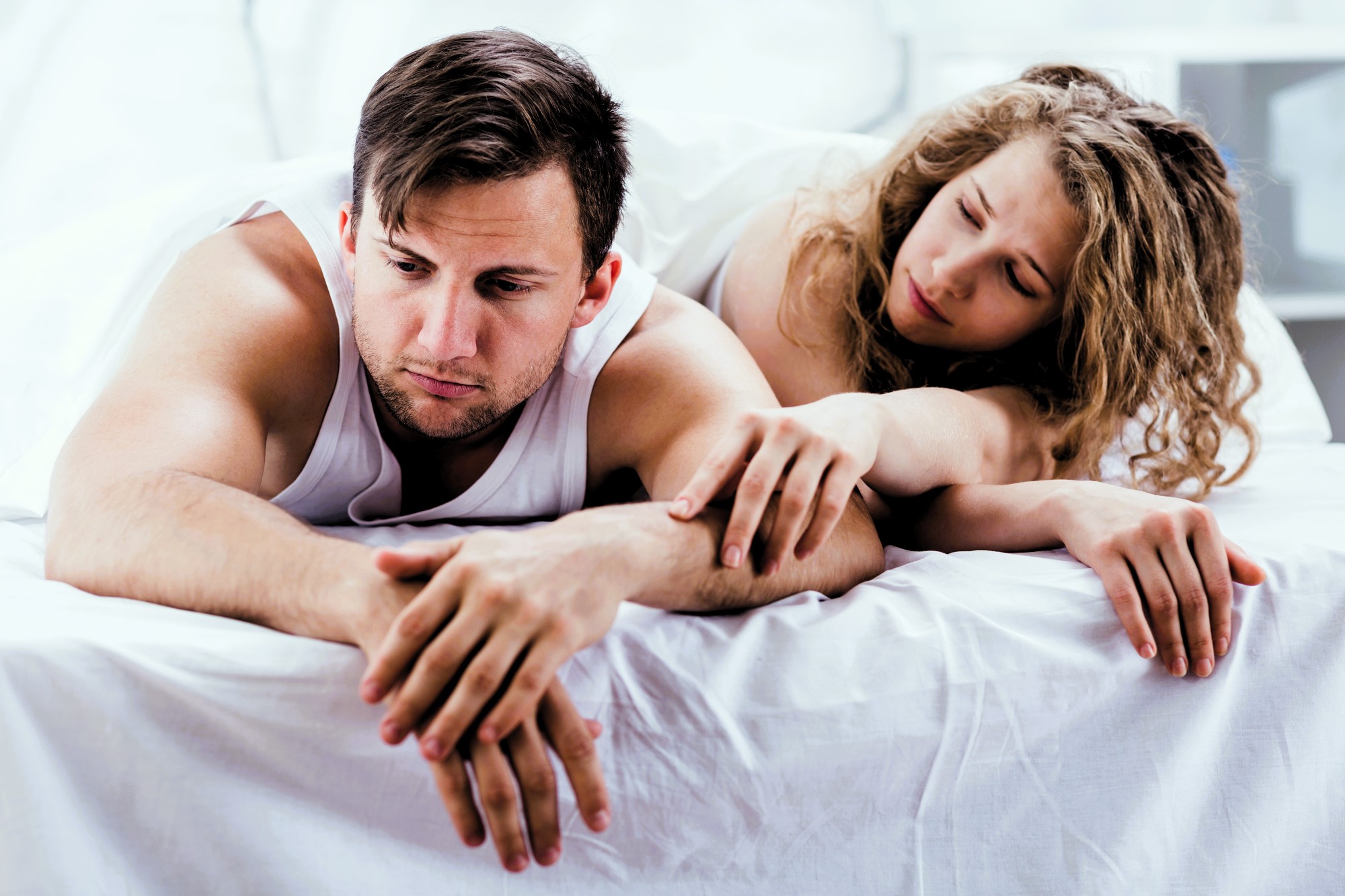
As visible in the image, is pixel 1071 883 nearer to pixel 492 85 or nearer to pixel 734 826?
pixel 734 826

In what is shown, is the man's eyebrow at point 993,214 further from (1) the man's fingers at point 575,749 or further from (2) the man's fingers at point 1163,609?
(1) the man's fingers at point 575,749

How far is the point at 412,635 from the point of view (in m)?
0.58

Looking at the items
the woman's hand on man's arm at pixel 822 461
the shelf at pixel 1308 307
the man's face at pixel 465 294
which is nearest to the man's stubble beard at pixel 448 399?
the man's face at pixel 465 294

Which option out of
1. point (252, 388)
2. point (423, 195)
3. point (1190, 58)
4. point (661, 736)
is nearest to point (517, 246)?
point (423, 195)

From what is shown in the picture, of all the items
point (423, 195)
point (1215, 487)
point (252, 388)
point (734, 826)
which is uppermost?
point (423, 195)

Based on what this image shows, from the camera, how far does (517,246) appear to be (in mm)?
872

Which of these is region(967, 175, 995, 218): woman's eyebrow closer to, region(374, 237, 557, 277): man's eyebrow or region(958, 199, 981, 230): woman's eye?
region(958, 199, 981, 230): woman's eye

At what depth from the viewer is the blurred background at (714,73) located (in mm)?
1804

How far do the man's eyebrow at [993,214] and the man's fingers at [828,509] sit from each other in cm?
56

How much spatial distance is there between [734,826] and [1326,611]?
50cm

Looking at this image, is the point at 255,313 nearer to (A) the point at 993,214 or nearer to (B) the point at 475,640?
(B) the point at 475,640

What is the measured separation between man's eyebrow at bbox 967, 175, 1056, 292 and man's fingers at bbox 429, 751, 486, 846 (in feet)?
2.99

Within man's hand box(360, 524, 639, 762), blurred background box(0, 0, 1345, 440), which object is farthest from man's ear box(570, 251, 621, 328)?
blurred background box(0, 0, 1345, 440)

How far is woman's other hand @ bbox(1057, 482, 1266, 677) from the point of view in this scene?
2.53 ft
